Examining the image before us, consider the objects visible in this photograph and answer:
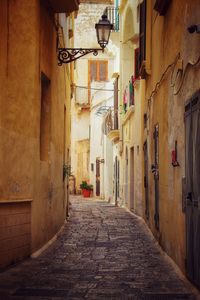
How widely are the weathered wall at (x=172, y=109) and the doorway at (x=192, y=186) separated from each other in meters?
0.30

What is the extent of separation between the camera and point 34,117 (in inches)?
384

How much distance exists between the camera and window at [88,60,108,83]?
44.6 metres

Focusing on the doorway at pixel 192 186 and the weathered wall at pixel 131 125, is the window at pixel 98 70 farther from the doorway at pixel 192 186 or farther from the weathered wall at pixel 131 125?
the doorway at pixel 192 186

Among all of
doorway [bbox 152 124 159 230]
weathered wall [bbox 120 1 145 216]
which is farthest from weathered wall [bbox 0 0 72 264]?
weathered wall [bbox 120 1 145 216]

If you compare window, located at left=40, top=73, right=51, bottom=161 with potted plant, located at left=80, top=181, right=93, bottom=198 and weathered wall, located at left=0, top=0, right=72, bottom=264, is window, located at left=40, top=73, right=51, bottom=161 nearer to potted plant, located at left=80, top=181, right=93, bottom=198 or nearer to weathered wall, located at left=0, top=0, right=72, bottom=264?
weathered wall, located at left=0, top=0, right=72, bottom=264

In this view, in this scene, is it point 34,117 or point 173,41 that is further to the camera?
point 34,117

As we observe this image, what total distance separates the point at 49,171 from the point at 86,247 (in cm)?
168

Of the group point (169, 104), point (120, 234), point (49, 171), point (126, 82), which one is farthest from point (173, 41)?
point (126, 82)

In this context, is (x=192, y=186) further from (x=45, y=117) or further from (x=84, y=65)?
(x=84, y=65)

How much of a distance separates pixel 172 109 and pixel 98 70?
36279 mm

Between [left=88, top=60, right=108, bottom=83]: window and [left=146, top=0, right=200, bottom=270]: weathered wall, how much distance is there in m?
32.1

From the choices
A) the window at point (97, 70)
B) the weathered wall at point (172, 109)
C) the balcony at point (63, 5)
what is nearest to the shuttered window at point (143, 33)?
the weathered wall at point (172, 109)

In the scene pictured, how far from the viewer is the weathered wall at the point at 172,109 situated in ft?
24.2

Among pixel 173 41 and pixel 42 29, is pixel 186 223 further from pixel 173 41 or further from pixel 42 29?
pixel 42 29
